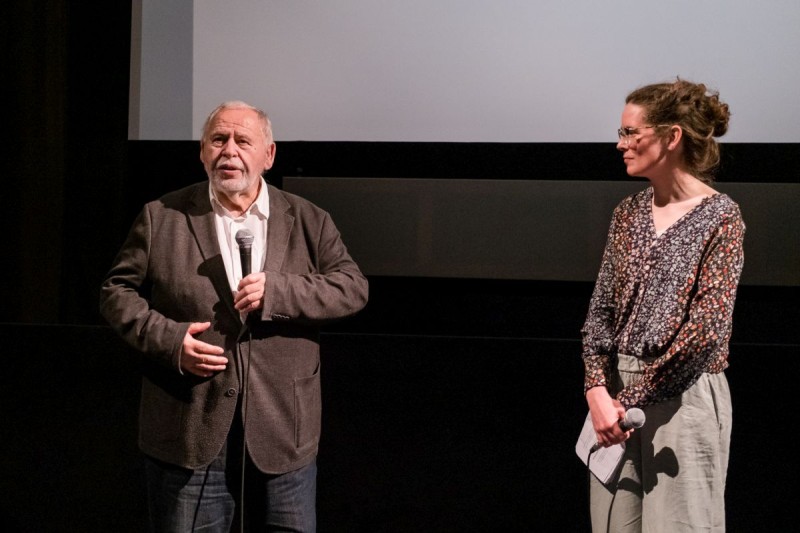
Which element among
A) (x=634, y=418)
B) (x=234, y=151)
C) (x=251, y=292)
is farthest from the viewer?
(x=234, y=151)

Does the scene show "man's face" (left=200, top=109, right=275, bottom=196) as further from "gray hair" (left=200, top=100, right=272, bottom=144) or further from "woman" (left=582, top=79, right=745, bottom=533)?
"woman" (left=582, top=79, right=745, bottom=533)

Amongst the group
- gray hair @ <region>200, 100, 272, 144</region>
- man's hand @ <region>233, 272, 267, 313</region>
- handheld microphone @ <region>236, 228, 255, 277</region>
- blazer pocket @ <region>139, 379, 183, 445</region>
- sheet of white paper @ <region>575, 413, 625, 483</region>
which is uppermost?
gray hair @ <region>200, 100, 272, 144</region>

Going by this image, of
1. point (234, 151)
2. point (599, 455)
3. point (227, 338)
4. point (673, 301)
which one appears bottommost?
point (599, 455)

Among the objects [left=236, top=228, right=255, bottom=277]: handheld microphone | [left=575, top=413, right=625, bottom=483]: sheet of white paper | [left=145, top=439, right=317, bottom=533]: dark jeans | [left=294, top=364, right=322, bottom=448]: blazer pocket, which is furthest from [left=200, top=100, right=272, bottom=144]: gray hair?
[left=575, top=413, right=625, bottom=483]: sheet of white paper

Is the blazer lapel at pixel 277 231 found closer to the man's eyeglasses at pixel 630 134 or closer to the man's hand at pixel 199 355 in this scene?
the man's hand at pixel 199 355

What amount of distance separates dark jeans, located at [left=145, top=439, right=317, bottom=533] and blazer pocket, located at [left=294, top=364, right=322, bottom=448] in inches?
2.8

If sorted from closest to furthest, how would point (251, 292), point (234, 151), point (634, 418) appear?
point (634, 418) → point (251, 292) → point (234, 151)

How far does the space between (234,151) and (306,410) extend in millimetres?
601

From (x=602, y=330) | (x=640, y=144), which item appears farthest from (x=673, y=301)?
(x=640, y=144)

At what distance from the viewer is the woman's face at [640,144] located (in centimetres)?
160

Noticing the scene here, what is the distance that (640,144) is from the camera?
1605 millimetres

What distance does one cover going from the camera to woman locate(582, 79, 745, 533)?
59.4 inches

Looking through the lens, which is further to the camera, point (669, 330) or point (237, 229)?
point (237, 229)

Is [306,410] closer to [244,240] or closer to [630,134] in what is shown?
[244,240]
